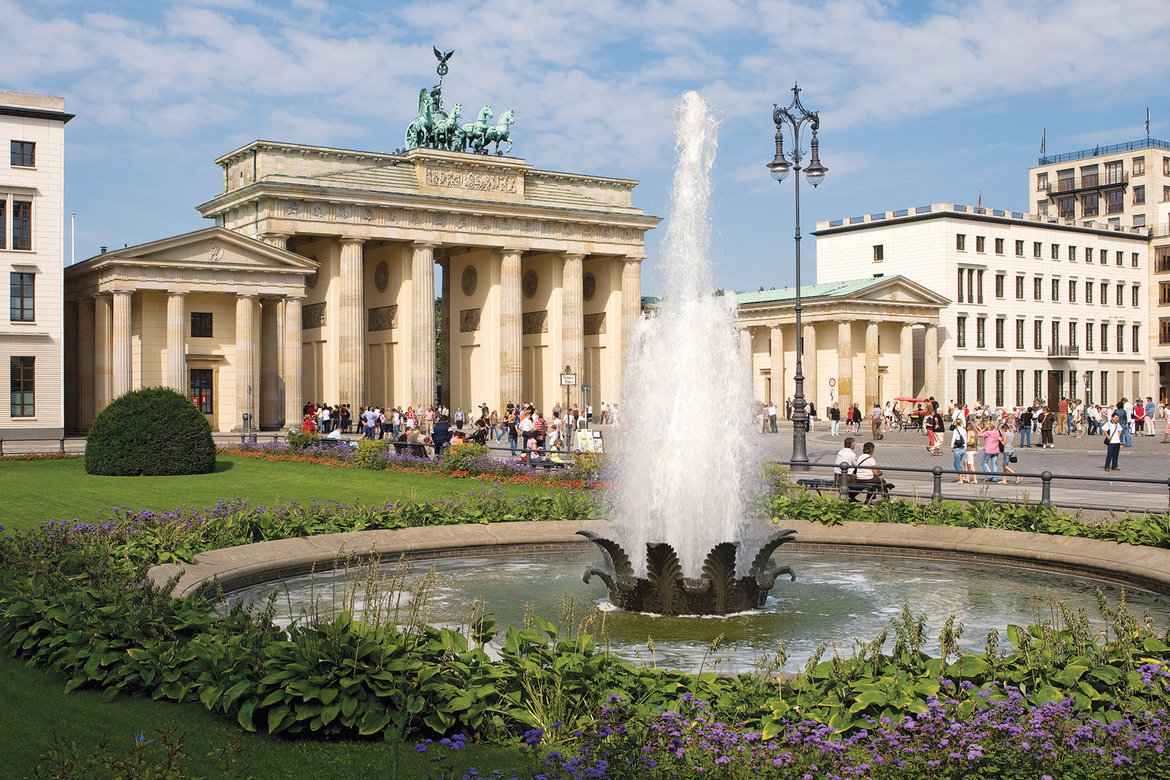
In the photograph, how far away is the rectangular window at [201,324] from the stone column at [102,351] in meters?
4.05

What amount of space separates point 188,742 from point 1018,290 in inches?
3524

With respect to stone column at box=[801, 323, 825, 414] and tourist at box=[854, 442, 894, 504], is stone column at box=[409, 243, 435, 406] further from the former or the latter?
tourist at box=[854, 442, 894, 504]

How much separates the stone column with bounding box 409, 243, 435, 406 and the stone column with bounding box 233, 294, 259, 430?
453 inches

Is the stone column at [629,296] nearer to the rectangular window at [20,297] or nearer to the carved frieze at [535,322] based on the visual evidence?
the carved frieze at [535,322]

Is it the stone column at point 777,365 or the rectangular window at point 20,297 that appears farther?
the stone column at point 777,365

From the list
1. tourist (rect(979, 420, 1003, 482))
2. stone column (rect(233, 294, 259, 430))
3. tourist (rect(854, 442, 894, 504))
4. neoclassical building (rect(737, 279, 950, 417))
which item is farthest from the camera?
neoclassical building (rect(737, 279, 950, 417))

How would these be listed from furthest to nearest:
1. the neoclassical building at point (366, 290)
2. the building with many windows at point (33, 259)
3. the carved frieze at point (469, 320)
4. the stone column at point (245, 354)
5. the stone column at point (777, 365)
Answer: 1. the stone column at point (777, 365)
2. the carved frieze at point (469, 320)
3. the stone column at point (245, 354)
4. the neoclassical building at point (366, 290)
5. the building with many windows at point (33, 259)

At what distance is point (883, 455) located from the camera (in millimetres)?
39719

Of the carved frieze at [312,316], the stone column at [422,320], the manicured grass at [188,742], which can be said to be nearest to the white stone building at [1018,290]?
the stone column at [422,320]

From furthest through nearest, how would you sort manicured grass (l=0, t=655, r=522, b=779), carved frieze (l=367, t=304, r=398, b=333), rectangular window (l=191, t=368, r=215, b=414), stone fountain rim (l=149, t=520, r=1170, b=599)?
1. carved frieze (l=367, t=304, r=398, b=333)
2. rectangular window (l=191, t=368, r=215, b=414)
3. stone fountain rim (l=149, t=520, r=1170, b=599)
4. manicured grass (l=0, t=655, r=522, b=779)

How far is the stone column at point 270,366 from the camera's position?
5784cm

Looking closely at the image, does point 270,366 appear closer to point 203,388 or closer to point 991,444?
A: point 203,388

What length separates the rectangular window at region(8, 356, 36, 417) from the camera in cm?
4928

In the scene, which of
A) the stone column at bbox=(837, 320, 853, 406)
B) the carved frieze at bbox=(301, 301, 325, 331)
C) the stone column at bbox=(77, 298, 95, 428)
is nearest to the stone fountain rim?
the stone column at bbox=(77, 298, 95, 428)
